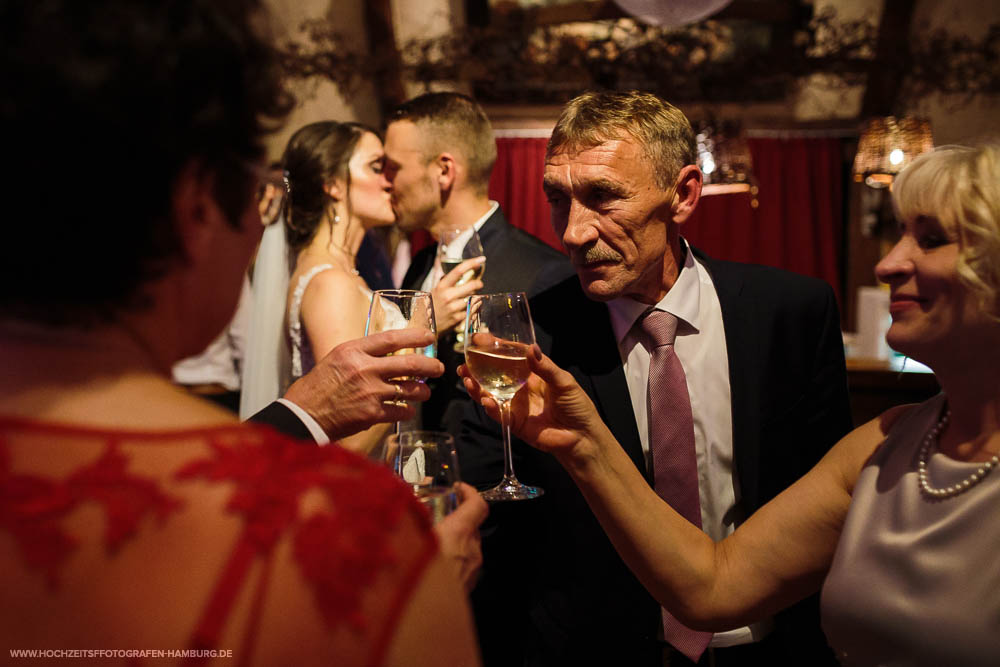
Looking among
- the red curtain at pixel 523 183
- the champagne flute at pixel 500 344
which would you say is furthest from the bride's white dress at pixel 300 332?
the red curtain at pixel 523 183

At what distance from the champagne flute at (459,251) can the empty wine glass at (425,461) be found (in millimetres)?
1427

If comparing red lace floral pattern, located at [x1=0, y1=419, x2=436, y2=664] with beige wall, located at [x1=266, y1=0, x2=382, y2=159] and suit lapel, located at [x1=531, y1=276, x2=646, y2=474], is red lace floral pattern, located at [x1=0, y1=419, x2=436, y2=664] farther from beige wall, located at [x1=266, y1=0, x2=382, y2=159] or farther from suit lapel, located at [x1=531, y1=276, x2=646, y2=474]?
beige wall, located at [x1=266, y1=0, x2=382, y2=159]

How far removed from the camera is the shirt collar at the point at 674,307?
211cm

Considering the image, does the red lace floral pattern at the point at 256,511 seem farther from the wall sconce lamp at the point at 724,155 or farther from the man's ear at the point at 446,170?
the wall sconce lamp at the point at 724,155

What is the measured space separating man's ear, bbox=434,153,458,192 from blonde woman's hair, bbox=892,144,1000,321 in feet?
7.09

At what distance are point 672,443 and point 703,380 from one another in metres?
0.21

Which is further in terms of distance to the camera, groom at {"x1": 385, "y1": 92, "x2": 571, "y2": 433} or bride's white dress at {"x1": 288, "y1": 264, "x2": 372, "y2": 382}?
groom at {"x1": 385, "y1": 92, "x2": 571, "y2": 433}

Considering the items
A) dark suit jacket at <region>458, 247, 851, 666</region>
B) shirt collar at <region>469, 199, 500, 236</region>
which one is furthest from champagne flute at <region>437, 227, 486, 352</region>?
dark suit jacket at <region>458, 247, 851, 666</region>

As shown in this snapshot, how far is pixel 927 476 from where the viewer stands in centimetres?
144

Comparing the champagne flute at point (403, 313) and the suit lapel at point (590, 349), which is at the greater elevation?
the champagne flute at point (403, 313)

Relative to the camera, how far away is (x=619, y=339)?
2123 millimetres

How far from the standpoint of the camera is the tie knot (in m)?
2.06

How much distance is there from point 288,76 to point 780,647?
6310 millimetres

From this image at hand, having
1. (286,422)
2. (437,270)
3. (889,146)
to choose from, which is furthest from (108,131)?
(889,146)
